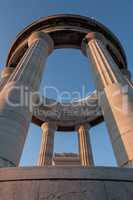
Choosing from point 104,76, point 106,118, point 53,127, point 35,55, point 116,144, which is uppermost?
point 53,127

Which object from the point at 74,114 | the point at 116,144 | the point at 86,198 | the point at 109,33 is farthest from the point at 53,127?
the point at 86,198

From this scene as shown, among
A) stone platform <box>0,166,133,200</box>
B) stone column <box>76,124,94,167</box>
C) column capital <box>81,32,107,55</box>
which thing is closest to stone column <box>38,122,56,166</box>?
stone column <box>76,124,94,167</box>

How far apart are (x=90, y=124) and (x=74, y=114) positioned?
3.63 meters

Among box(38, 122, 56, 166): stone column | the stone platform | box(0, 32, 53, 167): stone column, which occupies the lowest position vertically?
the stone platform

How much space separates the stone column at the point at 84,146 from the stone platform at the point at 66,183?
25367mm

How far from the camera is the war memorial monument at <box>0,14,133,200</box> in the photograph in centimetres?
653

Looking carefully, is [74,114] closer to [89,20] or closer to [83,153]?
[83,153]

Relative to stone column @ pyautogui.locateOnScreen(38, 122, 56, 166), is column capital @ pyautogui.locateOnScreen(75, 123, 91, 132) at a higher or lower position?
higher

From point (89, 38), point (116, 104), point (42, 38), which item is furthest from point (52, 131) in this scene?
point (116, 104)

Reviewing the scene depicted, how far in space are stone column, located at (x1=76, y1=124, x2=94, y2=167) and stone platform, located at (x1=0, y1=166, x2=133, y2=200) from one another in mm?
25367

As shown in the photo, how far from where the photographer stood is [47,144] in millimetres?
33531

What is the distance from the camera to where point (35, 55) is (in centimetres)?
1878

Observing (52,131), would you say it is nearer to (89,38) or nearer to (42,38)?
(42,38)

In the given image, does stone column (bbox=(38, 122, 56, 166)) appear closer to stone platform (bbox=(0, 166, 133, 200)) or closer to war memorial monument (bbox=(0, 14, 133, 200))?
war memorial monument (bbox=(0, 14, 133, 200))
